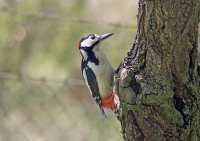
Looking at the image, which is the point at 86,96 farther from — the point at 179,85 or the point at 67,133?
the point at 179,85

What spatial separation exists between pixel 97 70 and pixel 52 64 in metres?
2.64

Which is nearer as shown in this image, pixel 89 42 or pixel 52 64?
pixel 89 42

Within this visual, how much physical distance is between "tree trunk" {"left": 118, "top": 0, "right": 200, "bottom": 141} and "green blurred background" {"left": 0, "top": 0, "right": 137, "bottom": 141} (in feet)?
7.60

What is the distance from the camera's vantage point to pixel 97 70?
398 centimetres

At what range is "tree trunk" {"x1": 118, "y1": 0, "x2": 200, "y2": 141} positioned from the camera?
237 centimetres

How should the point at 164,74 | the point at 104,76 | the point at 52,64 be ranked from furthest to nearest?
1. the point at 52,64
2. the point at 104,76
3. the point at 164,74

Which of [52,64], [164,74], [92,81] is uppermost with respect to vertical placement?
[164,74]

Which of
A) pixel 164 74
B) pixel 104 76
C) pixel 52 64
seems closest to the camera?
pixel 164 74

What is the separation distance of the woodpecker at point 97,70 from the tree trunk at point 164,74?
1367 millimetres

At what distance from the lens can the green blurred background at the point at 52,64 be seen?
5.39m

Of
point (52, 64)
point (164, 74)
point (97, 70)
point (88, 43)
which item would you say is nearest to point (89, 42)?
Answer: point (88, 43)

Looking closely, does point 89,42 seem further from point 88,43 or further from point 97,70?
point 97,70

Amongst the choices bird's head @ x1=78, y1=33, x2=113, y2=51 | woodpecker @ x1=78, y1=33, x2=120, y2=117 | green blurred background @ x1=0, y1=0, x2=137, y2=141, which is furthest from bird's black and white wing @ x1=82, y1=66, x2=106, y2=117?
green blurred background @ x1=0, y1=0, x2=137, y2=141

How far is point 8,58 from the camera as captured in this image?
6.58 m
